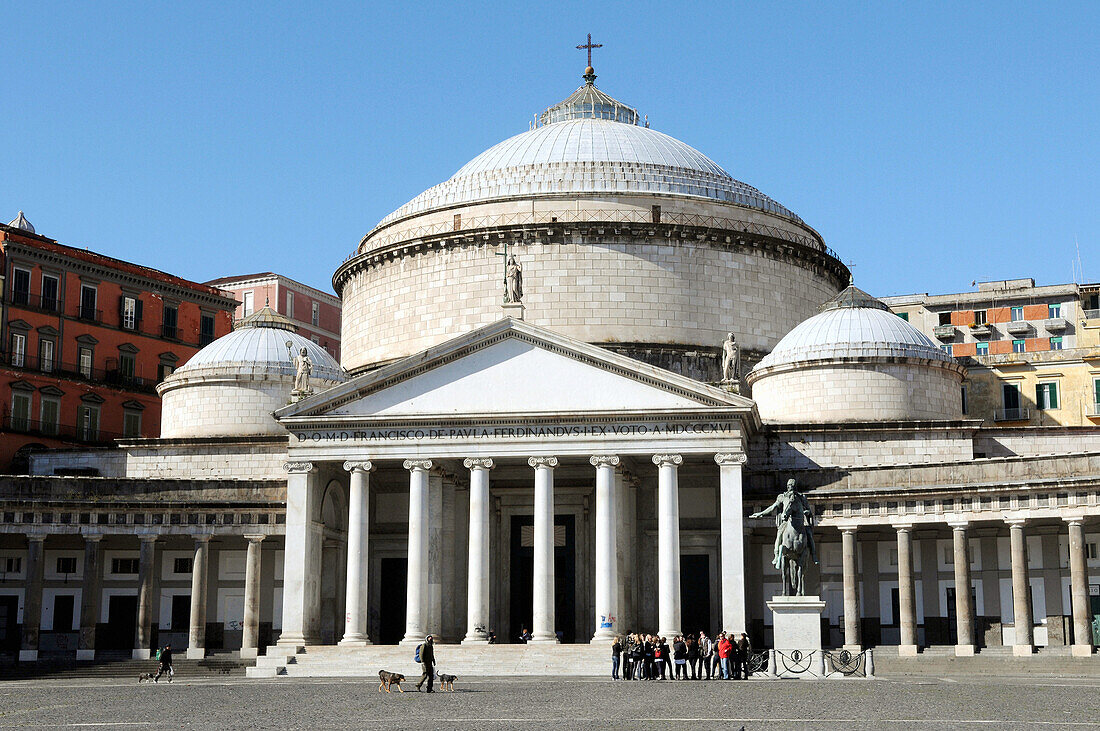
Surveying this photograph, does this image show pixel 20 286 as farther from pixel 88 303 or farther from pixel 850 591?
pixel 850 591

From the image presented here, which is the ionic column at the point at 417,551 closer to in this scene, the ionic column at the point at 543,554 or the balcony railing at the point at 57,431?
the ionic column at the point at 543,554

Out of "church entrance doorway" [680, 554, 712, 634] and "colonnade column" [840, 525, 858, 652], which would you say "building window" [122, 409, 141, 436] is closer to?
"church entrance doorway" [680, 554, 712, 634]

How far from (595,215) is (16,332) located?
96.0 ft

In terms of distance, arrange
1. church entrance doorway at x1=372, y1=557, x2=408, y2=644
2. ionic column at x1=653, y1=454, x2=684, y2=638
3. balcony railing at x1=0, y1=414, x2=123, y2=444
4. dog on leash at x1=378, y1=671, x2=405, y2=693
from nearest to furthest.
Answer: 1. dog on leash at x1=378, y1=671, x2=405, y2=693
2. ionic column at x1=653, y1=454, x2=684, y2=638
3. church entrance doorway at x1=372, y1=557, x2=408, y2=644
4. balcony railing at x1=0, y1=414, x2=123, y2=444

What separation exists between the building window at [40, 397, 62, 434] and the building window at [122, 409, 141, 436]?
411cm

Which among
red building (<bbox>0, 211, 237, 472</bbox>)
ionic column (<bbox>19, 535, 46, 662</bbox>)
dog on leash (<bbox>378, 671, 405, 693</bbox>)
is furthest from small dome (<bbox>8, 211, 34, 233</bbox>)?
dog on leash (<bbox>378, 671, 405, 693</bbox>)

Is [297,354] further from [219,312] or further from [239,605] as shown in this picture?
[219,312]

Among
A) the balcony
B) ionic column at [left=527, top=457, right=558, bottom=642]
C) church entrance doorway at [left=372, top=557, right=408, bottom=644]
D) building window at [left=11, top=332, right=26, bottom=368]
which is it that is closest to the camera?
ionic column at [left=527, top=457, right=558, bottom=642]

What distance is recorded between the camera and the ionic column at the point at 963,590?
171 ft

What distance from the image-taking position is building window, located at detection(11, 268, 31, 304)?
7200 cm

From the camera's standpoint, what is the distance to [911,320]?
8931 centimetres

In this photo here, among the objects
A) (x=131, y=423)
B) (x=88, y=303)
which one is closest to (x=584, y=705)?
(x=131, y=423)

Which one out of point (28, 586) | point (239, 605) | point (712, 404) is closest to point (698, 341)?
point (712, 404)

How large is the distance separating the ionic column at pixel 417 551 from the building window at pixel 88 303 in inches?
1126
